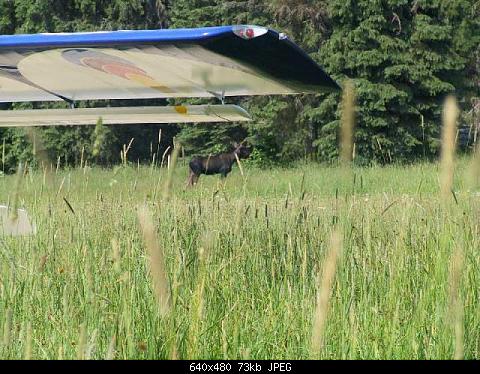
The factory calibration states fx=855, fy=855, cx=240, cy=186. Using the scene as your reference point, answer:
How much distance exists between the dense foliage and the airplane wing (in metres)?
19.7

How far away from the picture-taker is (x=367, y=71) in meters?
29.2

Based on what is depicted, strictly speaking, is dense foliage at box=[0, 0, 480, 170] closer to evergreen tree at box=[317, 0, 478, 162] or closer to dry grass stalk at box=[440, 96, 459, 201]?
evergreen tree at box=[317, 0, 478, 162]

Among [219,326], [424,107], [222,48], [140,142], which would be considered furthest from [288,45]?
[140,142]

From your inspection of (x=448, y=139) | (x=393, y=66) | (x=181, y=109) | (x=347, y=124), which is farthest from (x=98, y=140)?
(x=393, y=66)

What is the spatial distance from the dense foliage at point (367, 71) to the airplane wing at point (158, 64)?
19.7 m

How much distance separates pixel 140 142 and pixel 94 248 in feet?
104

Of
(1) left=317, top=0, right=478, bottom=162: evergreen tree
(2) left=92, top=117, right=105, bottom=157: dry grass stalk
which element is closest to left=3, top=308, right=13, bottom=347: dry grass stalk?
(2) left=92, top=117, right=105, bottom=157: dry grass stalk

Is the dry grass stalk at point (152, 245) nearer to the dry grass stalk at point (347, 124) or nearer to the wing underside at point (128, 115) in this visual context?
the dry grass stalk at point (347, 124)

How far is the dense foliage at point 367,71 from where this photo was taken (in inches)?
1142

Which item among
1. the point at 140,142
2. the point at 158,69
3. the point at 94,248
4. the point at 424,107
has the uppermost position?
the point at 158,69

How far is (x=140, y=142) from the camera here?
1385 inches

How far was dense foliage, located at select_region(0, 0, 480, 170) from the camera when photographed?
29000 millimetres

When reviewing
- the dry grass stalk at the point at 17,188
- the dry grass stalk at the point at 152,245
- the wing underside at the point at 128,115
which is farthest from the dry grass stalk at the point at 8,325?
the wing underside at the point at 128,115

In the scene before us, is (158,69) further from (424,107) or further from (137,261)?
(424,107)
